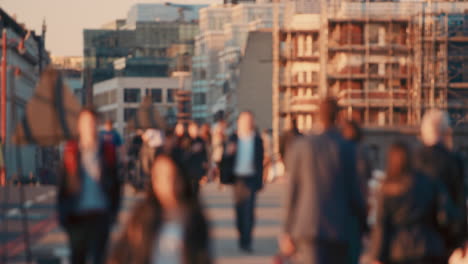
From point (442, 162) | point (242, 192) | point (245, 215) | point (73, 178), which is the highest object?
point (442, 162)

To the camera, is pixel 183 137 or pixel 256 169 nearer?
pixel 256 169

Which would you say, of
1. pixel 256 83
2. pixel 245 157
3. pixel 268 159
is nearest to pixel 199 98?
pixel 256 83

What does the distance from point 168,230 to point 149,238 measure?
4.4 inches

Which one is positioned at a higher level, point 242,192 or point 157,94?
point 157,94

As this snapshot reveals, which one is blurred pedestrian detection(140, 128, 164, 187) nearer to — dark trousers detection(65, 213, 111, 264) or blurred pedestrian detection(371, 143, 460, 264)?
→ dark trousers detection(65, 213, 111, 264)

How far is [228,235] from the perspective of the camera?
19.5m

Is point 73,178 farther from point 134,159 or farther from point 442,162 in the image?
point 134,159

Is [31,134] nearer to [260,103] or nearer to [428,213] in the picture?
[428,213]

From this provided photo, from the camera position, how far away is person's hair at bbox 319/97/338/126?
8844mm

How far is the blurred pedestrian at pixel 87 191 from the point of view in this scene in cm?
1012

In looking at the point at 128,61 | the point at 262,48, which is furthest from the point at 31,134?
the point at 128,61

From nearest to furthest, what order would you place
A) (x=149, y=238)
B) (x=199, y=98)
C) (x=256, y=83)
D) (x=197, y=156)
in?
(x=149, y=238) < (x=197, y=156) < (x=256, y=83) < (x=199, y=98)

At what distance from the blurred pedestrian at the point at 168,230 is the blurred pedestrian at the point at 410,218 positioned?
3.25 m

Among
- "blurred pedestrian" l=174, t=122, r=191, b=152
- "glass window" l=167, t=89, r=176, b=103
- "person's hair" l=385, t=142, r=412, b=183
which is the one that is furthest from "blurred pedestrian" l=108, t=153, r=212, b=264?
"glass window" l=167, t=89, r=176, b=103
